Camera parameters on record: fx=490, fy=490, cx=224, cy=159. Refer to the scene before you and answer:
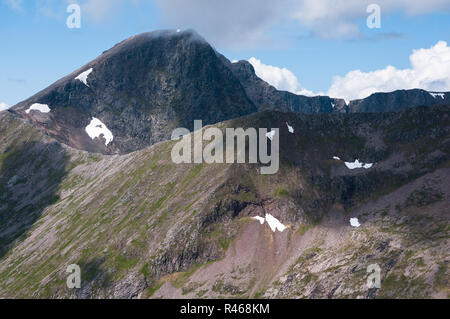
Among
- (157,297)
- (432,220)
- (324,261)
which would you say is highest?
(432,220)

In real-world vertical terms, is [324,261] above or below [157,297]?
above

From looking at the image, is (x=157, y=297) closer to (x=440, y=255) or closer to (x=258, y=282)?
(x=258, y=282)
